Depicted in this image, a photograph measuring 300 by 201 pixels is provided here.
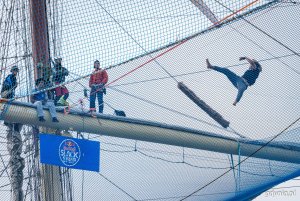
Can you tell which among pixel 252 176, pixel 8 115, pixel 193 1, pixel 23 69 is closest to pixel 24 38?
pixel 23 69

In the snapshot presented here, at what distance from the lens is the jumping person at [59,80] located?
822 centimetres

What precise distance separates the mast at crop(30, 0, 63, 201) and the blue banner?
596mm

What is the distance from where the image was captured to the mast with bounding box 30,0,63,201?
8.43m

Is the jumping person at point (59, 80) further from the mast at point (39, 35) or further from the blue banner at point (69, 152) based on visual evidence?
the blue banner at point (69, 152)

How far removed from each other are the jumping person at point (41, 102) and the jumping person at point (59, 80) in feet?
0.42

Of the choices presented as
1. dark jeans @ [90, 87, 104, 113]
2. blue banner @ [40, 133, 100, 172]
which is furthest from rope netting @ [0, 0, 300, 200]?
blue banner @ [40, 133, 100, 172]

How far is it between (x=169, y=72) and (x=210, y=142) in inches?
28.1

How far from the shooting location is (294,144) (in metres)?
7.98

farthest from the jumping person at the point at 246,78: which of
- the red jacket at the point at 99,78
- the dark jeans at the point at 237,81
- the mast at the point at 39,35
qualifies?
the mast at the point at 39,35

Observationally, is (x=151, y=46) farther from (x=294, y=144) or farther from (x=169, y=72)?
(x=294, y=144)

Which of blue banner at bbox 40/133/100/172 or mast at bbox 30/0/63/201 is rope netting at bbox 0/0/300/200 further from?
blue banner at bbox 40/133/100/172

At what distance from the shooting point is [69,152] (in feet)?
26.0

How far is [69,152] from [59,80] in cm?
67

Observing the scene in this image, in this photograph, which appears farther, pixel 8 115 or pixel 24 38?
pixel 24 38
